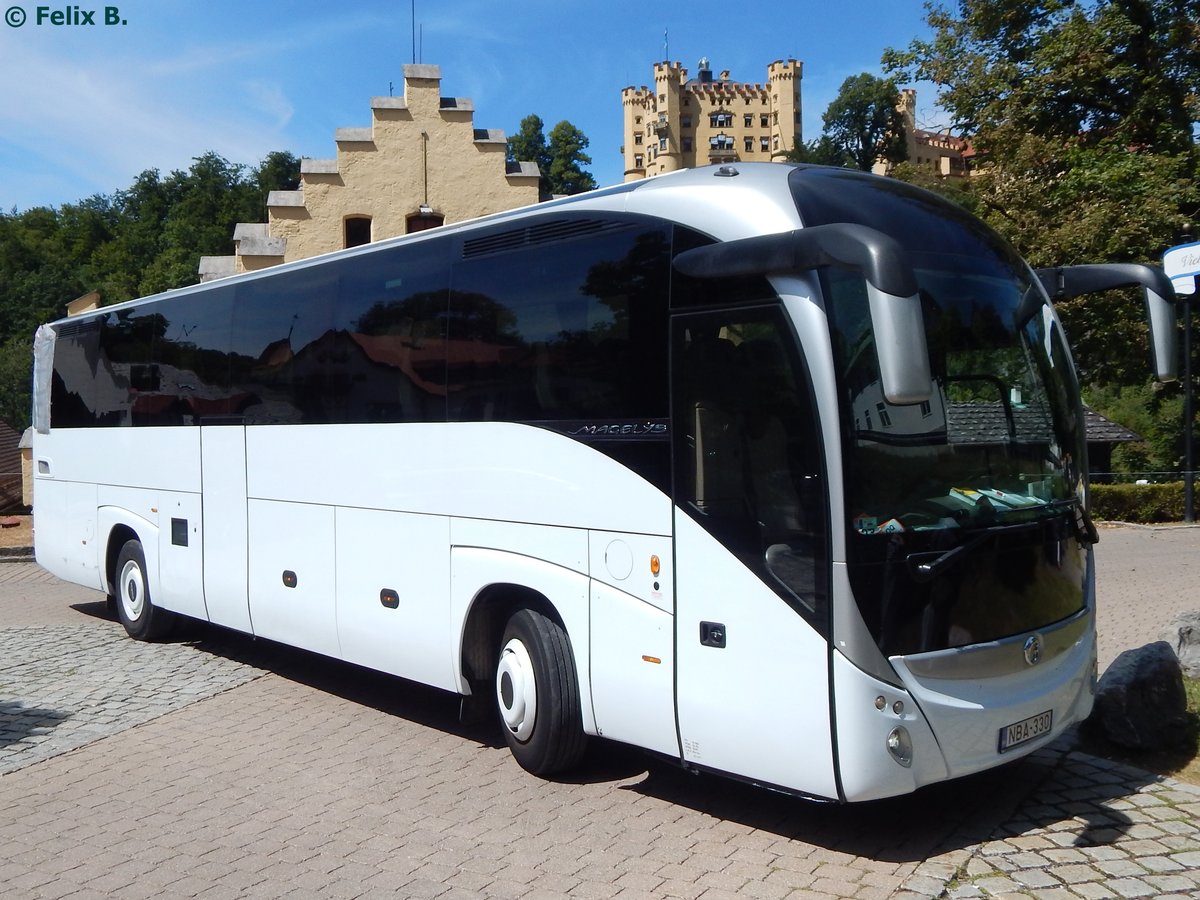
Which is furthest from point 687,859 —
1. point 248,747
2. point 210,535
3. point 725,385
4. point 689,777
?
point 210,535

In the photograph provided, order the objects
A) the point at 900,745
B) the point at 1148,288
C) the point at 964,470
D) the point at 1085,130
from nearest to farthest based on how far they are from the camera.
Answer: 1. the point at 900,745
2. the point at 964,470
3. the point at 1148,288
4. the point at 1085,130

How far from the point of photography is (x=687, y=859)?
550 cm

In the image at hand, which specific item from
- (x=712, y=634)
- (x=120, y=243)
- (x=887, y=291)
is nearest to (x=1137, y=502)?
(x=712, y=634)

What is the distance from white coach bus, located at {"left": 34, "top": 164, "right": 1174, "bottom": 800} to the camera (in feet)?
17.0

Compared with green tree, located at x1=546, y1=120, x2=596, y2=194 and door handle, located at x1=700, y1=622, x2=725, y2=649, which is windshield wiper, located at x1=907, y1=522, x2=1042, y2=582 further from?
green tree, located at x1=546, y1=120, x2=596, y2=194

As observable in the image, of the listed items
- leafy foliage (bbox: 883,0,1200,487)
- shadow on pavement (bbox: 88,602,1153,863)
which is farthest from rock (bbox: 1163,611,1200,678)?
leafy foliage (bbox: 883,0,1200,487)

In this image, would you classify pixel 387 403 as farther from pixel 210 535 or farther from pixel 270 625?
pixel 210 535

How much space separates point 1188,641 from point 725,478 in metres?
4.95

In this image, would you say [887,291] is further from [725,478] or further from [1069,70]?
[1069,70]

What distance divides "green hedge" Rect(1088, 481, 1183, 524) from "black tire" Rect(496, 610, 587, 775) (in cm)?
2115

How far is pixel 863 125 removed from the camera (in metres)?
86.8

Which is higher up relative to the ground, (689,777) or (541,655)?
(541,655)

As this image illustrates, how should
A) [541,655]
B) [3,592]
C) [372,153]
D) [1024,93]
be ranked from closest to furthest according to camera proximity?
[541,655], [3,592], [372,153], [1024,93]

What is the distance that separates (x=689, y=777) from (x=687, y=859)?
1.41 m
